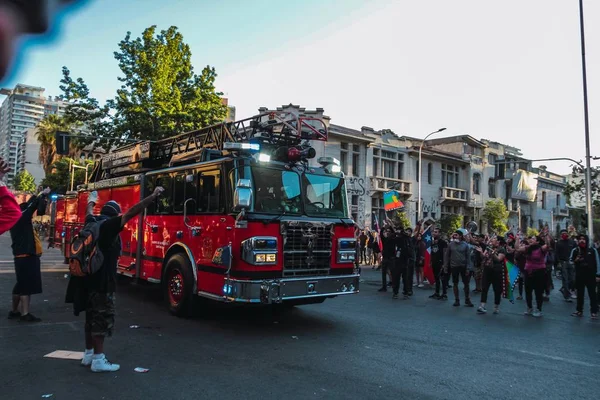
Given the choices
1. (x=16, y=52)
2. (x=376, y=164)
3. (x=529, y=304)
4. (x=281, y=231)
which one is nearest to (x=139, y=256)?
(x=281, y=231)

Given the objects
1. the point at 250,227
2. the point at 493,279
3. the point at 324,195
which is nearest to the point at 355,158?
the point at 493,279

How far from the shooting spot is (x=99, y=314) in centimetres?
516

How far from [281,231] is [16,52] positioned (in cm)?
645

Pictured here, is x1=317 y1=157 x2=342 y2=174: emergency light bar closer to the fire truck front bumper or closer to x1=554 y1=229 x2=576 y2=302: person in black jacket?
the fire truck front bumper

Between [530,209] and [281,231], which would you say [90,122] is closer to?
[281,231]

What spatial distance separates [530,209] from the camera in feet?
171

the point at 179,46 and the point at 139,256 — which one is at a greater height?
the point at 179,46

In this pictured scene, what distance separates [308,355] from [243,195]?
7.94ft

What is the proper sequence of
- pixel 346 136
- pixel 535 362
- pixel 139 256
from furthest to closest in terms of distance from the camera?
pixel 346 136 < pixel 139 256 < pixel 535 362

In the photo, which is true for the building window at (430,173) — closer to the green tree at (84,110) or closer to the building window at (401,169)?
the building window at (401,169)

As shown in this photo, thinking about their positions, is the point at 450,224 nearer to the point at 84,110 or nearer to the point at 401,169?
the point at 401,169

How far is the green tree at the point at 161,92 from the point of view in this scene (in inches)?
963

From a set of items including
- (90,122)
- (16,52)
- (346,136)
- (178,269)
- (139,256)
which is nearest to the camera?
(16,52)

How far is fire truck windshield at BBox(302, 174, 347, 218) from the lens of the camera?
817 centimetres
